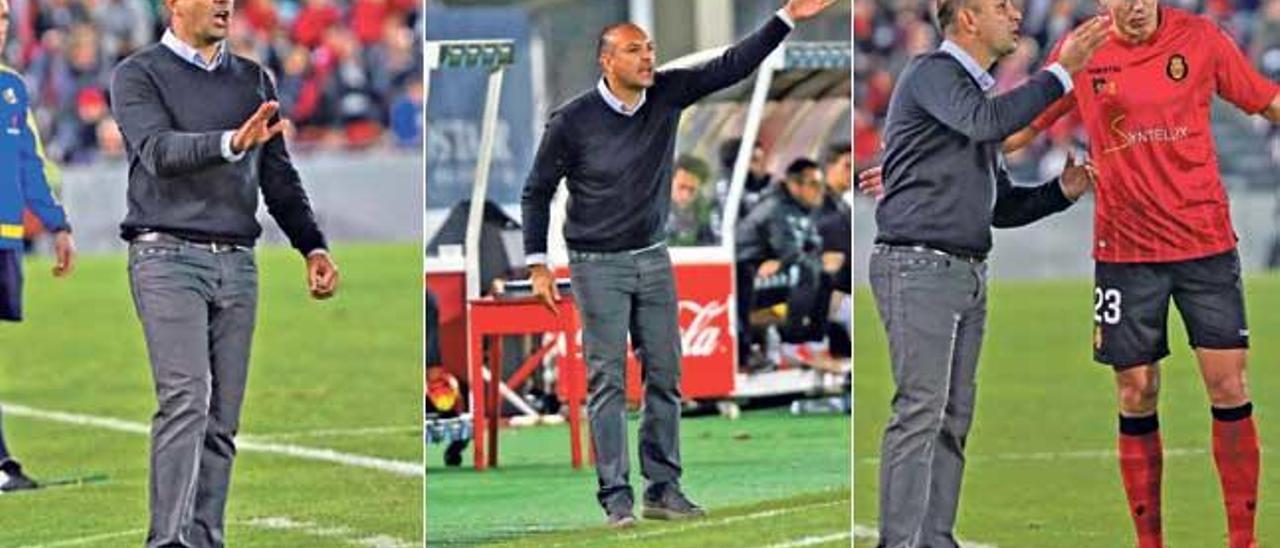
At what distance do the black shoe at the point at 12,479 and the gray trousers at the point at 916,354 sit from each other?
440 centimetres

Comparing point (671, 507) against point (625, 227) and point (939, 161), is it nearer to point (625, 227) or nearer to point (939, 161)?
point (625, 227)

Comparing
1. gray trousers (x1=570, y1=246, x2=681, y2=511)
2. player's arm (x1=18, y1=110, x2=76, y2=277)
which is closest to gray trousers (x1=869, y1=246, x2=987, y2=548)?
gray trousers (x1=570, y1=246, x2=681, y2=511)

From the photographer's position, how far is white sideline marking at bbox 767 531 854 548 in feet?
31.1

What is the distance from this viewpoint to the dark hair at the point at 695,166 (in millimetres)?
11737

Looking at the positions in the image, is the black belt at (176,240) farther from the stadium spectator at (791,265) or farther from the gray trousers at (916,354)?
the stadium spectator at (791,265)

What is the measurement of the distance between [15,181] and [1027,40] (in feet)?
64.3

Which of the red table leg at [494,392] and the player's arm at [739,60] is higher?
the player's arm at [739,60]

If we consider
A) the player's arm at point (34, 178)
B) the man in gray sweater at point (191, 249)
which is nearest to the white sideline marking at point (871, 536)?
the man in gray sweater at point (191, 249)

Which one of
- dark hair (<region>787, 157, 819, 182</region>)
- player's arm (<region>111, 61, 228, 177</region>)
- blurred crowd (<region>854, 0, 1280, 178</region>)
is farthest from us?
blurred crowd (<region>854, 0, 1280, 178</region>)

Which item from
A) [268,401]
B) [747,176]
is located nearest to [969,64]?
[747,176]

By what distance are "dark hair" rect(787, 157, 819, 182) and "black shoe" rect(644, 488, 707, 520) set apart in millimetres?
3121

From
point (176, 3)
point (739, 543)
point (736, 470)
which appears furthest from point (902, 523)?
point (176, 3)

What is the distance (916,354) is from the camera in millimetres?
8586

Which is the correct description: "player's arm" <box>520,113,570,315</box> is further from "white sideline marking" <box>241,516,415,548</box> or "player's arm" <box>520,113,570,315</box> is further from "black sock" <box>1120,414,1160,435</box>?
"black sock" <box>1120,414,1160,435</box>
